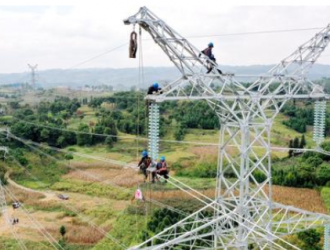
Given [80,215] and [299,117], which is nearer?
[80,215]

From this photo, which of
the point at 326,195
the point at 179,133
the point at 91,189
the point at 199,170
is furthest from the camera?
the point at 179,133

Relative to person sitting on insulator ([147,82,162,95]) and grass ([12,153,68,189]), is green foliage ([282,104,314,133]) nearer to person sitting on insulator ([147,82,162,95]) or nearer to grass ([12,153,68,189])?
grass ([12,153,68,189])

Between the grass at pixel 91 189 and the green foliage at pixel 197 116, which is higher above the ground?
the green foliage at pixel 197 116

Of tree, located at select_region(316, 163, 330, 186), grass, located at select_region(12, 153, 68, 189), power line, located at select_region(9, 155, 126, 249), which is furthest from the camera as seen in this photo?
grass, located at select_region(12, 153, 68, 189)

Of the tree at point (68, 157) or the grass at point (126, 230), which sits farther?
the tree at point (68, 157)

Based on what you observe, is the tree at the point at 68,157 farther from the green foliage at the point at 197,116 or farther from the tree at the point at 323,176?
the tree at the point at 323,176

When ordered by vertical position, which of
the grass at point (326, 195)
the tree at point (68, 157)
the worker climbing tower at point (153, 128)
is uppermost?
the worker climbing tower at point (153, 128)

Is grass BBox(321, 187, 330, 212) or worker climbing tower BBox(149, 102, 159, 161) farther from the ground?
worker climbing tower BBox(149, 102, 159, 161)

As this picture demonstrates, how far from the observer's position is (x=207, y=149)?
167ft

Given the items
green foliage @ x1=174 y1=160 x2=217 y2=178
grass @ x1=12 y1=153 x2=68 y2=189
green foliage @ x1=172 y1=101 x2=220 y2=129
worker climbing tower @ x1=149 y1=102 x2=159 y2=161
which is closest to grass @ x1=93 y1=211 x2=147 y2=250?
green foliage @ x1=174 y1=160 x2=217 y2=178

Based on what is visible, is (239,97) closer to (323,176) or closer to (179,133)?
(323,176)

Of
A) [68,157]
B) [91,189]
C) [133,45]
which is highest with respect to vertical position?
[133,45]

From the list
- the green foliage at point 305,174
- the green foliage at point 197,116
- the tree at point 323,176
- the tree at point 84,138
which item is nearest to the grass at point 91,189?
Answer: the tree at point 84,138

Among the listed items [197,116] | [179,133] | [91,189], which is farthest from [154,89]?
[197,116]
